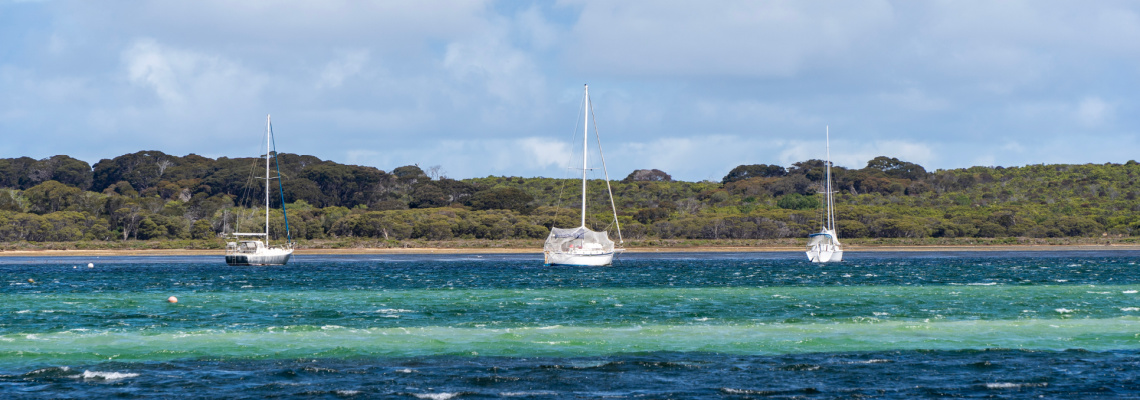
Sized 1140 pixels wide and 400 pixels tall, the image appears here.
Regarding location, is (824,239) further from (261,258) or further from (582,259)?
(261,258)

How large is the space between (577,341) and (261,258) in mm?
54035

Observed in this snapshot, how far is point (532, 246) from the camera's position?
401ft

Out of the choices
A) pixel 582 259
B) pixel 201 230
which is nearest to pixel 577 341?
pixel 582 259

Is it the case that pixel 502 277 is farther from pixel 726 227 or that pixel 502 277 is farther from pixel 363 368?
pixel 726 227

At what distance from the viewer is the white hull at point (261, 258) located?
74125mm

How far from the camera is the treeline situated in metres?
132

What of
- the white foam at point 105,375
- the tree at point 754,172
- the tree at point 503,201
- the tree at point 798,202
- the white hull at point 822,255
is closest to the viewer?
the white foam at point 105,375

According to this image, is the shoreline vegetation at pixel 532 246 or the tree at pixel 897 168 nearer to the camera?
the shoreline vegetation at pixel 532 246

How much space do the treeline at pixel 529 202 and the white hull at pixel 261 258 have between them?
1582 inches

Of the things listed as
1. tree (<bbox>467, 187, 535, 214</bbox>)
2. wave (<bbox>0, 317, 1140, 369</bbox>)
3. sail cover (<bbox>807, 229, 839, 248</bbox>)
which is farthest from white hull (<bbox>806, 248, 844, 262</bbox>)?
tree (<bbox>467, 187, 535, 214</bbox>)

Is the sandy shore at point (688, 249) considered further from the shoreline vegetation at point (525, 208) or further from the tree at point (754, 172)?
the tree at point (754, 172)

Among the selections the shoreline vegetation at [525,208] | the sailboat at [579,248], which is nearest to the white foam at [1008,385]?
the sailboat at [579,248]

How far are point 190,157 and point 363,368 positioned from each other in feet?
594

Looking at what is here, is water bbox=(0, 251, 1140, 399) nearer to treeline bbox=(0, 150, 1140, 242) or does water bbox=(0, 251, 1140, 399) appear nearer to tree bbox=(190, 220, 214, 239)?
treeline bbox=(0, 150, 1140, 242)
